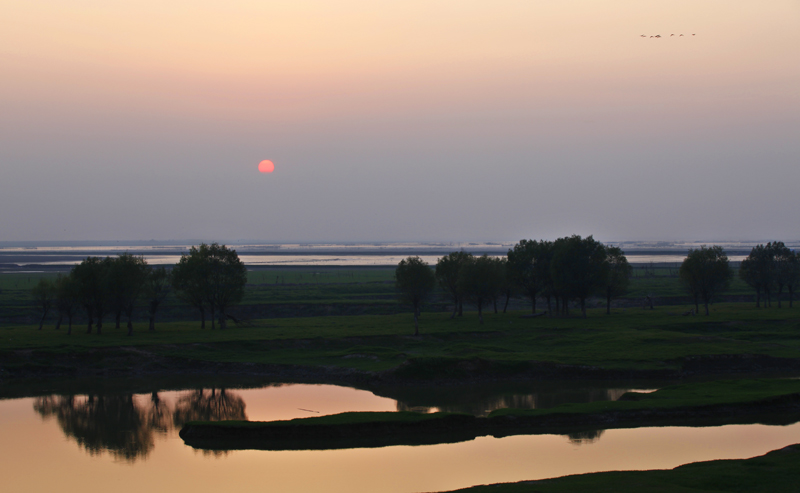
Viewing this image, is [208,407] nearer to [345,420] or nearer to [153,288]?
[345,420]

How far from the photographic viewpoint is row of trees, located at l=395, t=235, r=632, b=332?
76250 millimetres

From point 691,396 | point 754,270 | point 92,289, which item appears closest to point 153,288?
point 92,289

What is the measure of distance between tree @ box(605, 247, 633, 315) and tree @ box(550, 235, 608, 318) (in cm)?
239

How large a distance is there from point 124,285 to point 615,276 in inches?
2514

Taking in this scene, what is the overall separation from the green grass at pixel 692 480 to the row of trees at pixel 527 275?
153ft

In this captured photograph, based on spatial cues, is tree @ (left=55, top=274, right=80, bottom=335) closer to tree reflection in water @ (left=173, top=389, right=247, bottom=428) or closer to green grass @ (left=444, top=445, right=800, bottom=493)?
tree reflection in water @ (left=173, top=389, right=247, bottom=428)

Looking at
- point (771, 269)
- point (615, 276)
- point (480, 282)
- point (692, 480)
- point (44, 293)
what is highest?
point (771, 269)

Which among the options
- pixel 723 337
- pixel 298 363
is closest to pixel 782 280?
pixel 723 337

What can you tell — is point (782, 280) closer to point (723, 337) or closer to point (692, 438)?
point (723, 337)

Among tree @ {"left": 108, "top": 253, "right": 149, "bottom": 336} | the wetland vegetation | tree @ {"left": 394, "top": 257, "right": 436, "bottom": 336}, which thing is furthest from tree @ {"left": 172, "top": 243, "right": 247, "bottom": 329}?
tree @ {"left": 394, "top": 257, "right": 436, "bottom": 336}

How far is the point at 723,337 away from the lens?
5950 centimetres

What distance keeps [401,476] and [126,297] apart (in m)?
47.8

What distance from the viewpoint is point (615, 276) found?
3263 inches

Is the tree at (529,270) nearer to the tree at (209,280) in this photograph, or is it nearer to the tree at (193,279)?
the tree at (209,280)
